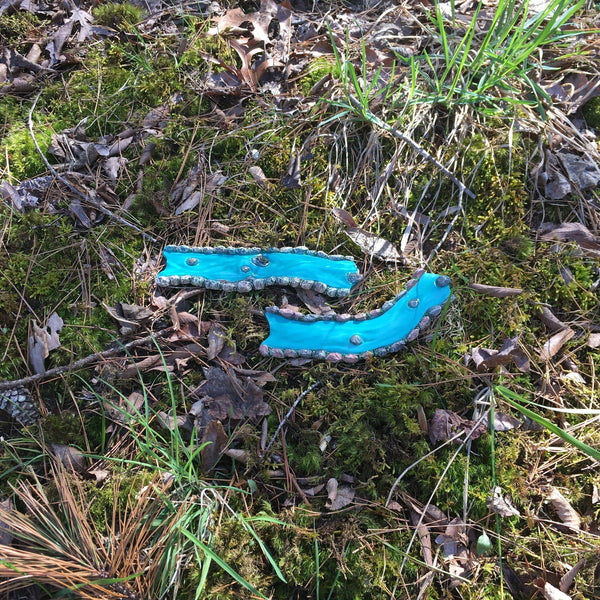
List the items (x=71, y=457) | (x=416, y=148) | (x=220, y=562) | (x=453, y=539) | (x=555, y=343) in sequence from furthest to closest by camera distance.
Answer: (x=416, y=148)
(x=555, y=343)
(x=71, y=457)
(x=453, y=539)
(x=220, y=562)

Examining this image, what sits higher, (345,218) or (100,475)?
(345,218)

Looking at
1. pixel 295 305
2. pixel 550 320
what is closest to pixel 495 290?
pixel 550 320

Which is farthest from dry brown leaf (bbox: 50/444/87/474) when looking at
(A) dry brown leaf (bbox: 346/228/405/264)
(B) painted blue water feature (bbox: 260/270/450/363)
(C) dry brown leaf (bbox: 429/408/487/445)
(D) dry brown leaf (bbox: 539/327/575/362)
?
(D) dry brown leaf (bbox: 539/327/575/362)

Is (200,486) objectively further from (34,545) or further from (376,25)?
(376,25)

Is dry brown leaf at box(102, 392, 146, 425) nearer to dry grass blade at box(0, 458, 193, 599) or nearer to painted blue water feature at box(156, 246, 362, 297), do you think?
dry grass blade at box(0, 458, 193, 599)

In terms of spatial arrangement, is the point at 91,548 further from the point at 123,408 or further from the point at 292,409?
the point at 292,409
